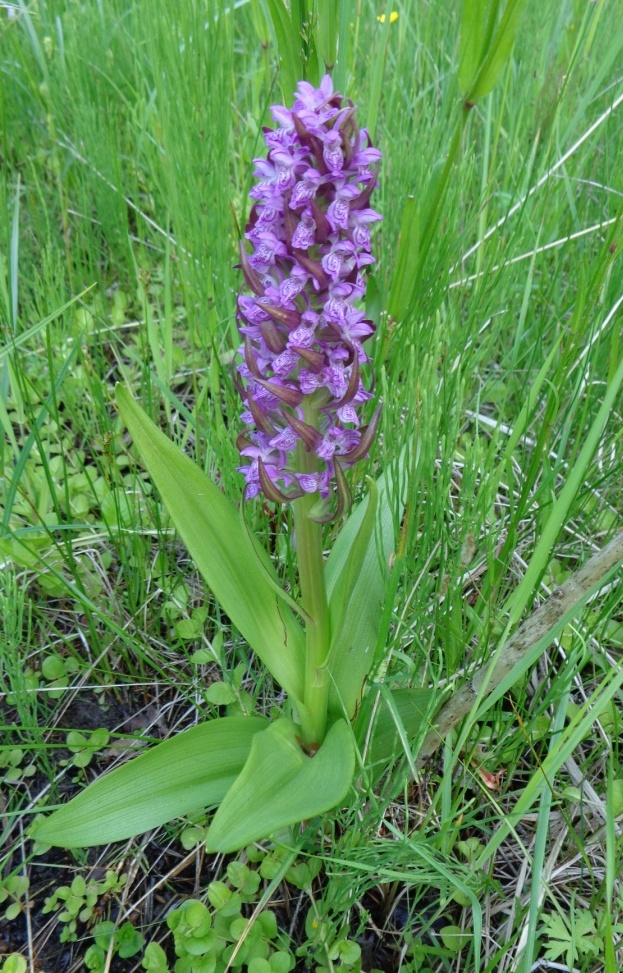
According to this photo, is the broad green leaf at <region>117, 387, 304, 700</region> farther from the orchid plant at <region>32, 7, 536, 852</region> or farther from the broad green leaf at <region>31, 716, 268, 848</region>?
the broad green leaf at <region>31, 716, 268, 848</region>

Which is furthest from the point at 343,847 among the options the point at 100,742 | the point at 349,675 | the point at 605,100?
the point at 605,100

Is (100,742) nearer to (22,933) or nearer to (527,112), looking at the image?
(22,933)

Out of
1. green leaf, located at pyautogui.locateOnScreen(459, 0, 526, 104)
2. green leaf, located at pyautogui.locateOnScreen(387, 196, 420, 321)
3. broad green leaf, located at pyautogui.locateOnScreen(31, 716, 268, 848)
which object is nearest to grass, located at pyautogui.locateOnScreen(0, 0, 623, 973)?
green leaf, located at pyautogui.locateOnScreen(387, 196, 420, 321)

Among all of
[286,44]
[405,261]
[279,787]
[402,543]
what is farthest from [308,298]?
[279,787]

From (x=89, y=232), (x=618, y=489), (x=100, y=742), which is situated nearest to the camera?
(x=100, y=742)

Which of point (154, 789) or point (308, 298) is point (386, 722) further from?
point (308, 298)
